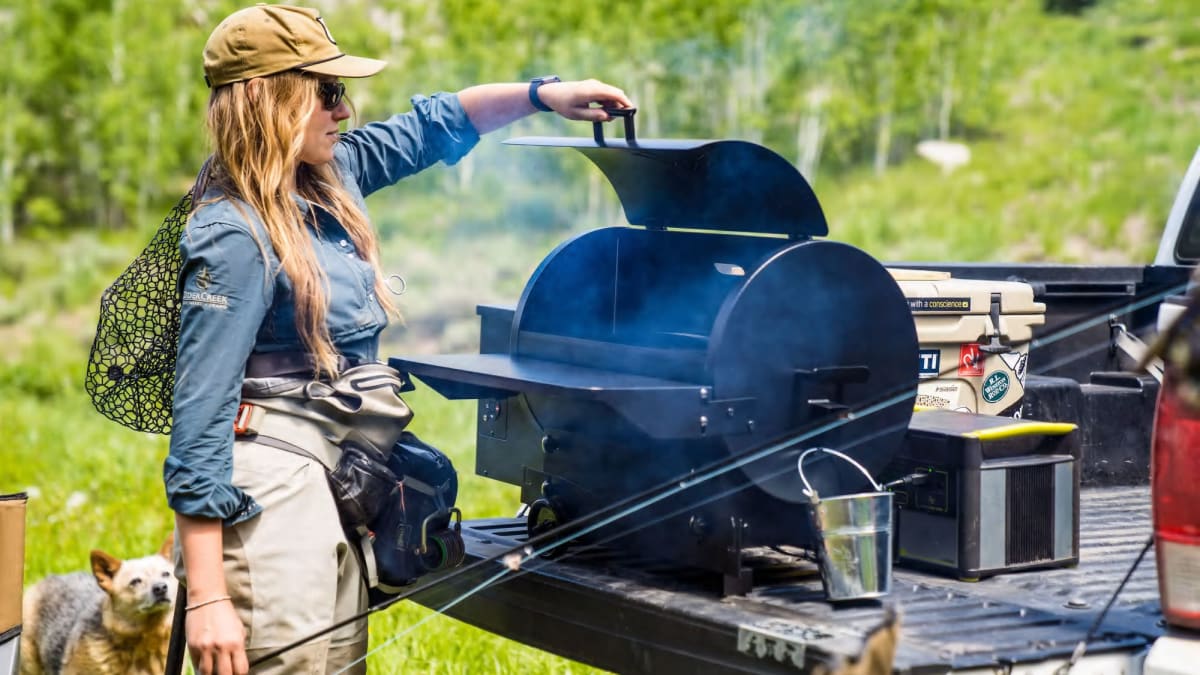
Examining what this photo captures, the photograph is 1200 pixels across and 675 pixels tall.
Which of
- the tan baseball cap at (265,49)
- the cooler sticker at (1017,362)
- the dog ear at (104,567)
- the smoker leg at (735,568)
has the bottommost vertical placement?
the dog ear at (104,567)

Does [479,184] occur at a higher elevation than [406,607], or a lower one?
higher

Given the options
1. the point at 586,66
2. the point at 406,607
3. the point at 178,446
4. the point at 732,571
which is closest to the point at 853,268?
the point at 732,571

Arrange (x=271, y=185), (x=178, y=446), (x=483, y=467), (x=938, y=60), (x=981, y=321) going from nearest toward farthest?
(x=178, y=446) < (x=271, y=185) < (x=483, y=467) < (x=981, y=321) < (x=938, y=60)

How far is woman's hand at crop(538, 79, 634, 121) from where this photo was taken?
350cm

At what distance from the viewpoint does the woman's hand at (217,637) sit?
9.82 feet

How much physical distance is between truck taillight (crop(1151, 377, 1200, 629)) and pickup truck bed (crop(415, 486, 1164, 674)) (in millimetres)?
130

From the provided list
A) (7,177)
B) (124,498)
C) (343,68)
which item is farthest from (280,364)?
(7,177)

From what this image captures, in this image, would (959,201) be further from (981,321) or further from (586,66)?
(981,321)

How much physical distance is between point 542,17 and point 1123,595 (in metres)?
18.7

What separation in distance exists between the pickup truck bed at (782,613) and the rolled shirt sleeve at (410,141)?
1.01 metres

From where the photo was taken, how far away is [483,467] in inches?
159

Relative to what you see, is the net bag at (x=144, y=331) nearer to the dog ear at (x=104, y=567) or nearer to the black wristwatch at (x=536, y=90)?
the black wristwatch at (x=536, y=90)

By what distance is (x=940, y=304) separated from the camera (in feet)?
13.9

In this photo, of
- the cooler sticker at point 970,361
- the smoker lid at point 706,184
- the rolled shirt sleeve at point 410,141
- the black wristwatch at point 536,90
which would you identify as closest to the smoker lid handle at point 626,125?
the smoker lid at point 706,184
